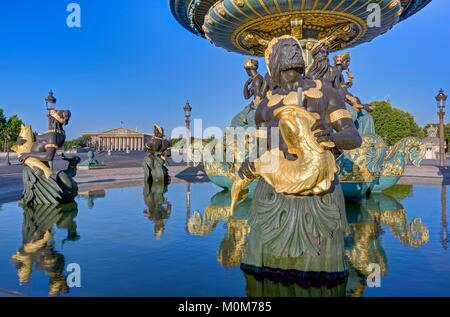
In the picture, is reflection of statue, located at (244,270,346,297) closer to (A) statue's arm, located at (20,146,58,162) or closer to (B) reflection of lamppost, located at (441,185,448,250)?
(B) reflection of lamppost, located at (441,185,448,250)

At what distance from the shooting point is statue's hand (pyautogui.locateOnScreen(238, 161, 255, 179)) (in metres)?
3.55

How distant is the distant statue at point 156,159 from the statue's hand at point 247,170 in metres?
10.4

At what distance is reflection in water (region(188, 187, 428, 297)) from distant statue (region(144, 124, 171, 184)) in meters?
4.78

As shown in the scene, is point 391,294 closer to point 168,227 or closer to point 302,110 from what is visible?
point 302,110

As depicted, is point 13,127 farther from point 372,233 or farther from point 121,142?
point 372,233

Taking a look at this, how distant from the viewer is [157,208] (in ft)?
26.7

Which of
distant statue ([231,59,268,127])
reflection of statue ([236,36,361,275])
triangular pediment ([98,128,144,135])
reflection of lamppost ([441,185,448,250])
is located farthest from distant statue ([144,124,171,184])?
triangular pediment ([98,128,144,135])

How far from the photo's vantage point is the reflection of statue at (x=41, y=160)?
316 inches

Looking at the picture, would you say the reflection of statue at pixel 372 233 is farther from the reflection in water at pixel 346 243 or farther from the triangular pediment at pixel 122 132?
the triangular pediment at pixel 122 132

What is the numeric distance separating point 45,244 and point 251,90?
7382 mm

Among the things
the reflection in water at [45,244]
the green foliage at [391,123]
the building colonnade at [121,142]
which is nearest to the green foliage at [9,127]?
the building colonnade at [121,142]

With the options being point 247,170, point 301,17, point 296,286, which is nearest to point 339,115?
point 247,170
